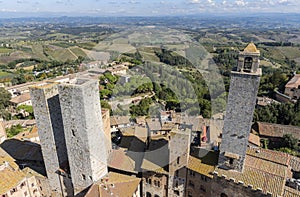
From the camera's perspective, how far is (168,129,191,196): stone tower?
2117 centimetres

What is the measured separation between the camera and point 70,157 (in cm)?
2189

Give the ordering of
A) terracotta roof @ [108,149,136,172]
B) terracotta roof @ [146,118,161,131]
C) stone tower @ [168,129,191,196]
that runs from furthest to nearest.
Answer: terracotta roof @ [146,118,161,131], terracotta roof @ [108,149,136,172], stone tower @ [168,129,191,196]

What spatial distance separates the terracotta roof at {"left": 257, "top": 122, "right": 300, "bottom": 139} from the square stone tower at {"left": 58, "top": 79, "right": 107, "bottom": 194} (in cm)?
2708

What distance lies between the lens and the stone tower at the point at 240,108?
18.0m

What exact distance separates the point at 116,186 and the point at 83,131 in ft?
20.6

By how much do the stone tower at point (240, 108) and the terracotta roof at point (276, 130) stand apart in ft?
63.4

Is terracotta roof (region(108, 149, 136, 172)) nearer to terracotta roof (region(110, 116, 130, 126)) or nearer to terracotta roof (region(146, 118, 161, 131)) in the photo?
terracotta roof (region(146, 118, 161, 131))

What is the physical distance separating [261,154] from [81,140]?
18.3m

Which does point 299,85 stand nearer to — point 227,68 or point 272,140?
point 272,140

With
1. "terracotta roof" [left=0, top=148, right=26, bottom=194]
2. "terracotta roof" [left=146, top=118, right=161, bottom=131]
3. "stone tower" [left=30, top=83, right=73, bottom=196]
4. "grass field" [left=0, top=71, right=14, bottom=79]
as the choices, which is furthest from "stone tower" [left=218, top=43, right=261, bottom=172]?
"grass field" [left=0, top=71, right=14, bottom=79]

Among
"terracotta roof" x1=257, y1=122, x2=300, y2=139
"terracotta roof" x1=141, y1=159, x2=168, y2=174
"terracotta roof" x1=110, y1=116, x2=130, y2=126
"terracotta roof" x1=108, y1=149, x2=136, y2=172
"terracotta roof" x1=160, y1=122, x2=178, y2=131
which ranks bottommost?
"terracotta roof" x1=110, y1=116, x2=130, y2=126

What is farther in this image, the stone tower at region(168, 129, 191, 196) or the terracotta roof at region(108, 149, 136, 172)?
the terracotta roof at region(108, 149, 136, 172)

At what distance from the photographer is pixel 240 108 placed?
18844mm

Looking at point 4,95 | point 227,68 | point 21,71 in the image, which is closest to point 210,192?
point 4,95
